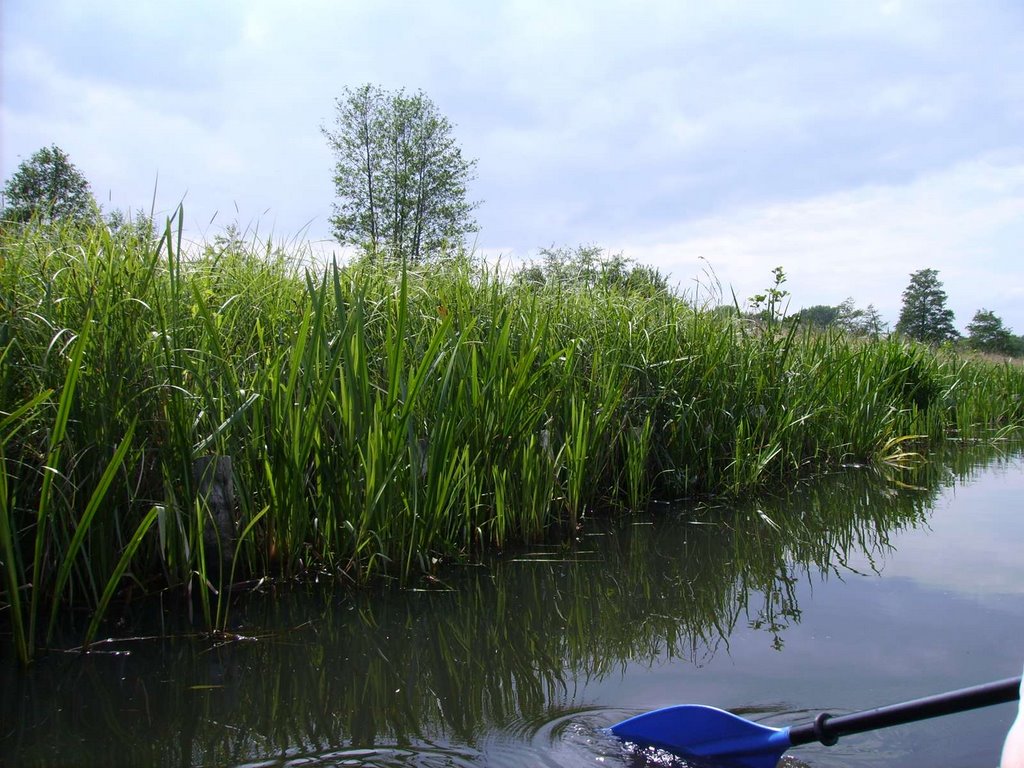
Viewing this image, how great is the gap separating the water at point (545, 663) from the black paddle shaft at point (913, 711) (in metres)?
0.24

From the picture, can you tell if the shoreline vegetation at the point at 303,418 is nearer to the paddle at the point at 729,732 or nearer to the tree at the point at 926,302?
the paddle at the point at 729,732

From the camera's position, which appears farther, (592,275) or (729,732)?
(592,275)

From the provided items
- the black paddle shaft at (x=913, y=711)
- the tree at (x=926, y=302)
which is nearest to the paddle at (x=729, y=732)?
the black paddle shaft at (x=913, y=711)

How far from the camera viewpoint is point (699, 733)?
186 cm

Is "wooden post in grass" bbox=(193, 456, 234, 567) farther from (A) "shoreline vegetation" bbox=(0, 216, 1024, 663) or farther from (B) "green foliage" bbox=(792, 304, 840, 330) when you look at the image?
(B) "green foliage" bbox=(792, 304, 840, 330)

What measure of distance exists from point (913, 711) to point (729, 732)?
1.64 ft

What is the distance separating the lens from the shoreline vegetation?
8.21 ft

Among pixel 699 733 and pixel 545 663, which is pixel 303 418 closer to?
pixel 545 663

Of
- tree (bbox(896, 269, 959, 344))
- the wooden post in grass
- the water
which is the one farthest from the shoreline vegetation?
tree (bbox(896, 269, 959, 344))

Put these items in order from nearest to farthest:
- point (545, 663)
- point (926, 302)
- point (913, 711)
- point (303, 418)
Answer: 1. point (913, 711)
2. point (545, 663)
3. point (303, 418)
4. point (926, 302)

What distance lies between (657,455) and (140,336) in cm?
317

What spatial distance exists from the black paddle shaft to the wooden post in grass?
6.56 feet

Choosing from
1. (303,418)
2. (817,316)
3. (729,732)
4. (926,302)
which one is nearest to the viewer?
(729,732)

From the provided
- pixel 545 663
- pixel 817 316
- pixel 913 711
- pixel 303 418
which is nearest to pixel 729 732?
pixel 913 711
